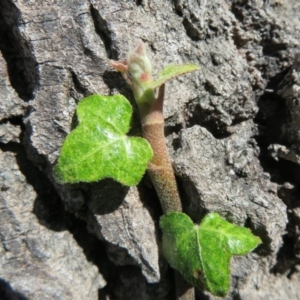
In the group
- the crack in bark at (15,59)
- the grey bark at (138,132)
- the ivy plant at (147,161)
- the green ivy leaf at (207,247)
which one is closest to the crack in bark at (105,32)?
the grey bark at (138,132)

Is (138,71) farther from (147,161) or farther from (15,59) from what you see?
(15,59)

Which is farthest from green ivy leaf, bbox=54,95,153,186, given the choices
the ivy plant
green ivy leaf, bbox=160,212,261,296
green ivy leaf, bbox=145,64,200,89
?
green ivy leaf, bbox=160,212,261,296

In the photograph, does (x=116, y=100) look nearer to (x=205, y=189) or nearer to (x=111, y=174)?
(x=111, y=174)

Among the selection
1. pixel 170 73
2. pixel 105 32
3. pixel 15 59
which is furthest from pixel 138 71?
pixel 15 59

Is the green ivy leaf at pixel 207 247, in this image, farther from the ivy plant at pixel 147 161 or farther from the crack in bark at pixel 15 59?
the crack in bark at pixel 15 59

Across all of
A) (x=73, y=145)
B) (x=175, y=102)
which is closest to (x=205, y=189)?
(x=175, y=102)

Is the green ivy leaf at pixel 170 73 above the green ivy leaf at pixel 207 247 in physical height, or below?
above
